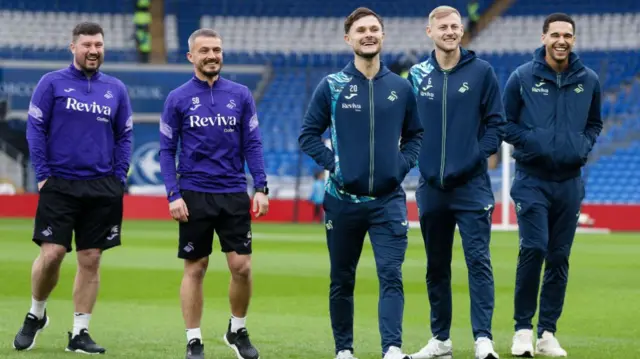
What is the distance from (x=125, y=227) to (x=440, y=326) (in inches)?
800

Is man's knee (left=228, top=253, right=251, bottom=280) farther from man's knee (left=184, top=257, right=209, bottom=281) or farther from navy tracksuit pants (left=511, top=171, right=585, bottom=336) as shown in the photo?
navy tracksuit pants (left=511, top=171, right=585, bottom=336)

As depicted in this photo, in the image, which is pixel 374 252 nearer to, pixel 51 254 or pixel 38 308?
pixel 51 254

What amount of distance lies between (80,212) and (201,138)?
127 cm

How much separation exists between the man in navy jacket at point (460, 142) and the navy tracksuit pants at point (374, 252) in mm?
477

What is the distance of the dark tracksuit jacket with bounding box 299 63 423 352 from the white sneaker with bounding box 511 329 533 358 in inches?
46.3

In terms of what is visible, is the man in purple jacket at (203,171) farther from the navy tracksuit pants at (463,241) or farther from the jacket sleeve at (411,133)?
the navy tracksuit pants at (463,241)

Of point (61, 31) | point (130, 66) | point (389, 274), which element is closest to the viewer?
point (389, 274)

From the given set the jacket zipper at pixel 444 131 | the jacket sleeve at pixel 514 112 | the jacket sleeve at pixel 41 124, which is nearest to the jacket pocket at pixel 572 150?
the jacket sleeve at pixel 514 112

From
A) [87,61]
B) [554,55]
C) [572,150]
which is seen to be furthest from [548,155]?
[87,61]

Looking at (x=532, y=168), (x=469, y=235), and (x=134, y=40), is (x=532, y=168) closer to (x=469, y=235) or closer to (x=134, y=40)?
(x=469, y=235)

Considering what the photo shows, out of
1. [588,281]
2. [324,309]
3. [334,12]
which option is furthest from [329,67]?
[324,309]

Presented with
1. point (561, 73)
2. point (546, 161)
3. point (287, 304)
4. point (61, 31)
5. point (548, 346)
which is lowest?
point (287, 304)

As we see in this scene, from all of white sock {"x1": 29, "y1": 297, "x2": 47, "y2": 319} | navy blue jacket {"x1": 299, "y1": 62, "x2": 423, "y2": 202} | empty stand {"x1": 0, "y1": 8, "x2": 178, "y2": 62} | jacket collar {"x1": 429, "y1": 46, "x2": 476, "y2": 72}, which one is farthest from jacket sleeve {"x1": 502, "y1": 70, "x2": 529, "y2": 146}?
empty stand {"x1": 0, "y1": 8, "x2": 178, "y2": 62}

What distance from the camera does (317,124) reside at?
7.47 metres
